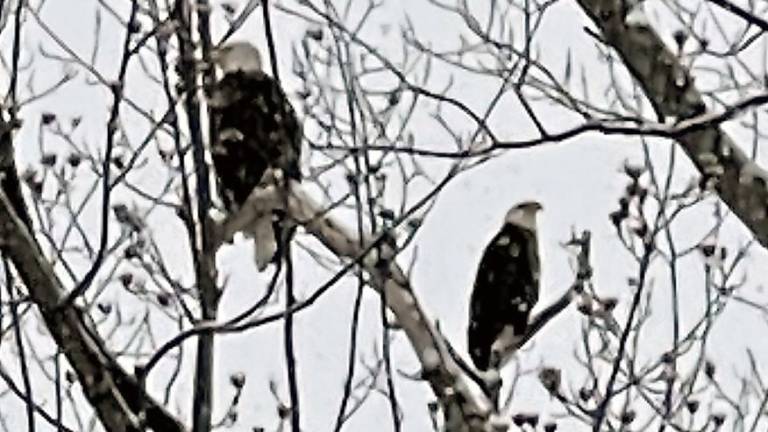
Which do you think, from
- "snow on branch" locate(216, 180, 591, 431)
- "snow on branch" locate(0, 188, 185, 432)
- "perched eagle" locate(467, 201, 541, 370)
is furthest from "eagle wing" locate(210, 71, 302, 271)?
"perched eagle" locate(467, 201, 541, 370)

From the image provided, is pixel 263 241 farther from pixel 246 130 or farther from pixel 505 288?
pixel 505 288

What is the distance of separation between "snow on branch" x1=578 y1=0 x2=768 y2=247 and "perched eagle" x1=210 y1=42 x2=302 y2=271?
812 millimetres

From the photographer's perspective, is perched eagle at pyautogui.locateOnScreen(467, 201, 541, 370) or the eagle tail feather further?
perched eagle at pyautogui.locateOnScreen(467, 201, 541, 370)

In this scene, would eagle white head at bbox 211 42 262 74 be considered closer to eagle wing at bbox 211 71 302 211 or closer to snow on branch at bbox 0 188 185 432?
eagle wing at bbox 211 71 302 211

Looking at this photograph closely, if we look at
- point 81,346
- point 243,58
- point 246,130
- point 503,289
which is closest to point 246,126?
point 246,130

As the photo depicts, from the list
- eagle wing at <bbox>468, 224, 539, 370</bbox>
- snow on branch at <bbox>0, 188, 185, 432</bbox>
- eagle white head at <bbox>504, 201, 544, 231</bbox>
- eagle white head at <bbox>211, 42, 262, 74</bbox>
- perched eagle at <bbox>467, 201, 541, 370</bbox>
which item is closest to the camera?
snow on branch at <bbox>0, 188, 185, 432</bbox>

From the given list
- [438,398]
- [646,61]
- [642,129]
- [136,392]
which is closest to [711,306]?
[646,61]

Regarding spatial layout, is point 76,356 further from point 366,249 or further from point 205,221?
point 366,249

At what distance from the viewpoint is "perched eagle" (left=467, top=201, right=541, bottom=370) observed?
405 cm

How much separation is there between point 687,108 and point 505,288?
119cm

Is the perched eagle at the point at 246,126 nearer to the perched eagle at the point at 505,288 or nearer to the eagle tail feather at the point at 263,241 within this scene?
the eagle tail feather at the point at 263,241

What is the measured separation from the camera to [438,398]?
11.1 feet

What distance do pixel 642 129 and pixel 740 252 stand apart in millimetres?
1543

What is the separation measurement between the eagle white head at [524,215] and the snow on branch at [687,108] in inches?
54.1
